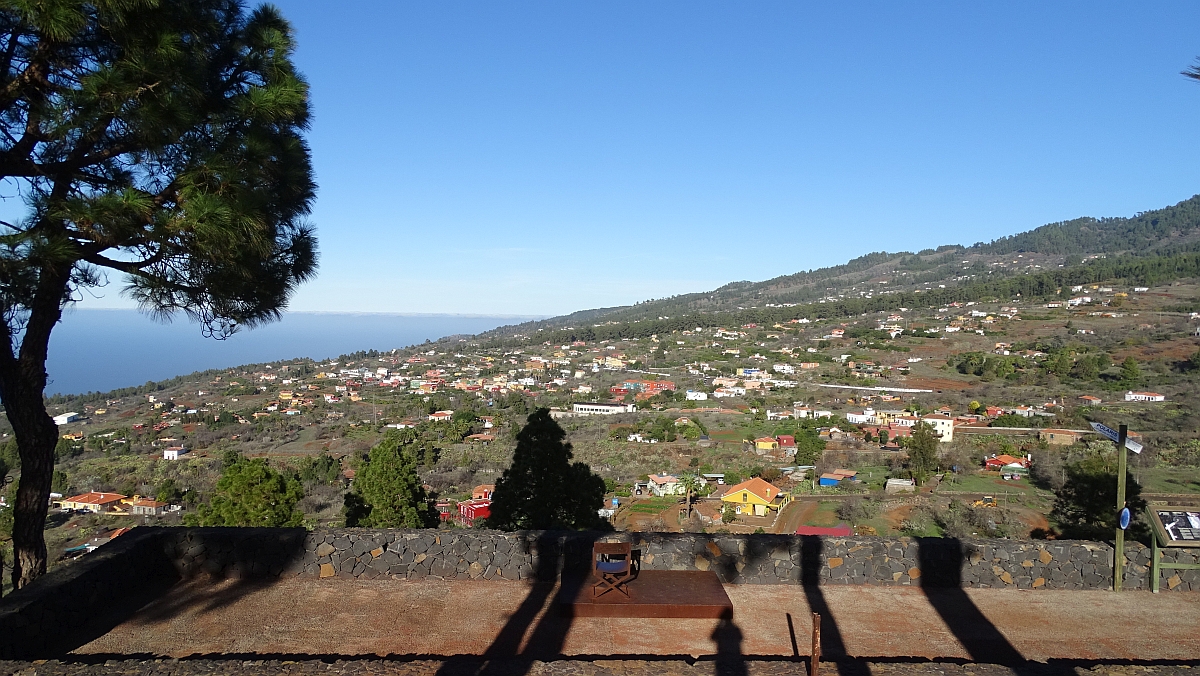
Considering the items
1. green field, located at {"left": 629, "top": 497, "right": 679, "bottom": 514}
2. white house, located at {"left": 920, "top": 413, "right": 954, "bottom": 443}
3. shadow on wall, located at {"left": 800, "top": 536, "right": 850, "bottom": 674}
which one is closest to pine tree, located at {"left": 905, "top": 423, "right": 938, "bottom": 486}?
white house, located at {"left": 920, "top": 413, "right": 954, "bottom": 443}

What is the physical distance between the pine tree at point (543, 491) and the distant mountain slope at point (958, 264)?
81806 mm

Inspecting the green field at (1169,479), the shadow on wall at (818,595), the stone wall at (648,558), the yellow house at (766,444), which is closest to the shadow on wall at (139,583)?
the stone wall at (648,558)

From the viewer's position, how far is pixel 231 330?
547 centimetres

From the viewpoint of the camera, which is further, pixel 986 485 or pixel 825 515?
pixel 986 485

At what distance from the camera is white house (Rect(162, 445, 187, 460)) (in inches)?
979

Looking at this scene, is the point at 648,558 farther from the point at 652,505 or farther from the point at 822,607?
Answer: the point at 652,505

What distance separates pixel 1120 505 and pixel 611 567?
3770 millimetres

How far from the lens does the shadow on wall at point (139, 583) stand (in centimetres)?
403

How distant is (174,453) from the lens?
25156 millimetres

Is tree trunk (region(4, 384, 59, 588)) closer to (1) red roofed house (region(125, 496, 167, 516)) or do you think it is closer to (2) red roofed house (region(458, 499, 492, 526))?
(2) red roofed house (region(458, 499, 492, 526))

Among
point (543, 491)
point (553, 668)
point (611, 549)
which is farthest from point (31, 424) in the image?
point (543, 491)

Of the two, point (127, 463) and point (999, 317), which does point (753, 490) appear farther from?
point (999, 317)

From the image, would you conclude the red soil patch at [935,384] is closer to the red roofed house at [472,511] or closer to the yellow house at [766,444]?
the yellow house at [766,444]

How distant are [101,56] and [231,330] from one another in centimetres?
205
